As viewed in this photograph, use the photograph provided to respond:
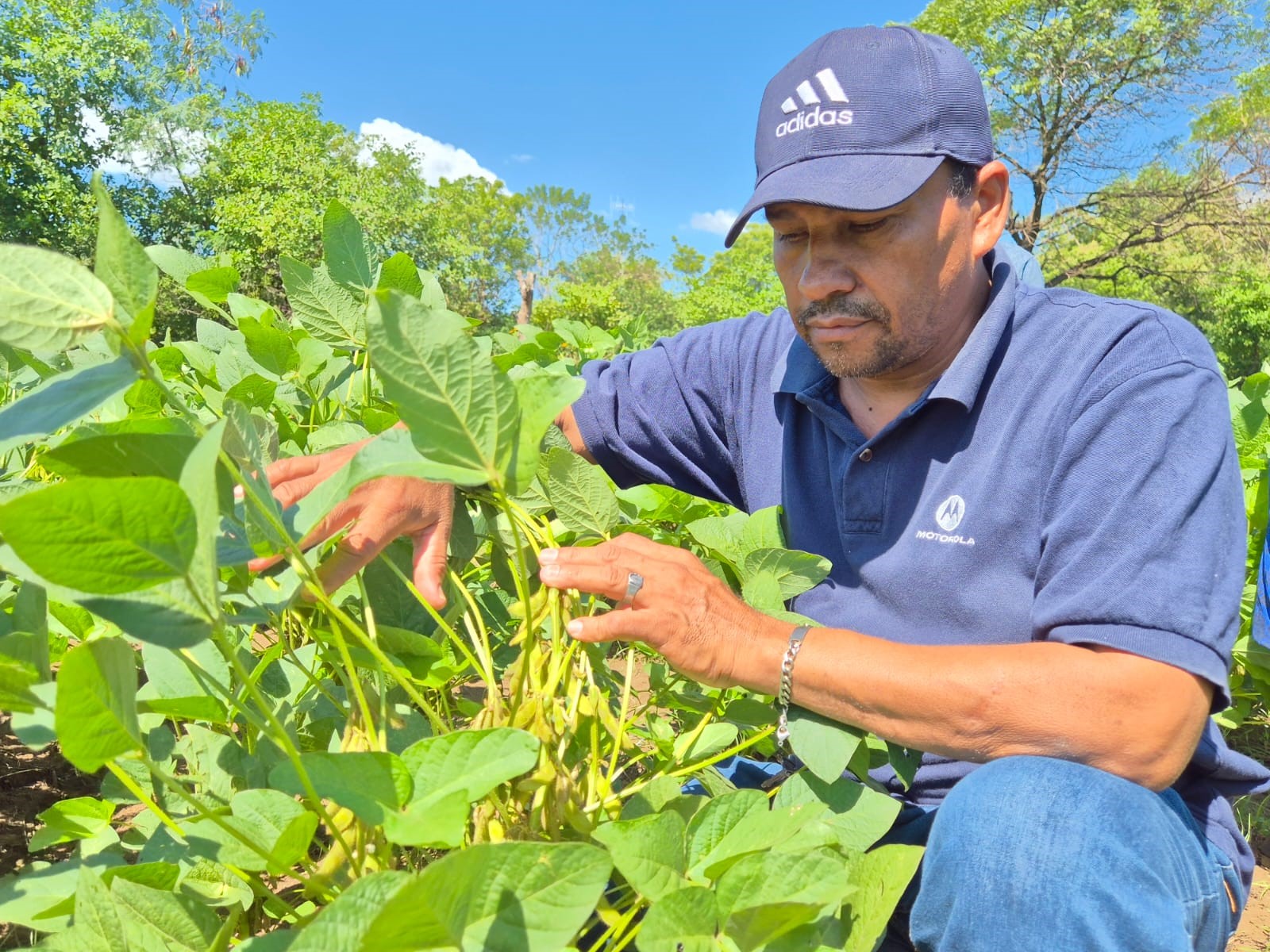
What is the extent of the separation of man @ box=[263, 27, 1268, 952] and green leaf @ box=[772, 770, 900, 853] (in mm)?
97

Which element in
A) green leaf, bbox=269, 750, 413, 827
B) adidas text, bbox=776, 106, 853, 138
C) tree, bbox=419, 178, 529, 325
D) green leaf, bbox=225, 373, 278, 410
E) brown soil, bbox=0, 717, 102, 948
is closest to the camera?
green leaf, bbox=269, 750, 413, 827

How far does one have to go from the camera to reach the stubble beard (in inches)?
60.9

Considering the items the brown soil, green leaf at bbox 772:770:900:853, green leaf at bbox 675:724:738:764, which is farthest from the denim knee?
the brown soil

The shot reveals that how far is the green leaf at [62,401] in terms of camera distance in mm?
613

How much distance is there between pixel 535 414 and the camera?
0.73 m

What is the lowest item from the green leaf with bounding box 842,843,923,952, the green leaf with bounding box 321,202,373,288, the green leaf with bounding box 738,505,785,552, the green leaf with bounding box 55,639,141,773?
the green leaf with bounding box 842,843,923,952

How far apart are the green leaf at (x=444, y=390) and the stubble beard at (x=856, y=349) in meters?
0.99

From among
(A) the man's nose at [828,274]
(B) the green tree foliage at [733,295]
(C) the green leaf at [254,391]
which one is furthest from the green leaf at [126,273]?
(B) the green tree foliage at [733,295]

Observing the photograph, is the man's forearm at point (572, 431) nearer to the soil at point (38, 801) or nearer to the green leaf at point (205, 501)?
the soil at point (38, 801)

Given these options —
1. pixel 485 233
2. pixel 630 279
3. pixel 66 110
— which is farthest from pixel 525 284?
pixel 66 110

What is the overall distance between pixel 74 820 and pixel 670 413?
1.22 metres

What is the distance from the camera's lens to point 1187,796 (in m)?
1.40

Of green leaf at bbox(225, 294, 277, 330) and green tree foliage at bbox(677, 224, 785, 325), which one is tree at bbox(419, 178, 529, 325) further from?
green leaf at bbox(225, 294, 277, 330)

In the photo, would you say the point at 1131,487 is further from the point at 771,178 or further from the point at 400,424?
the point at 400,424
